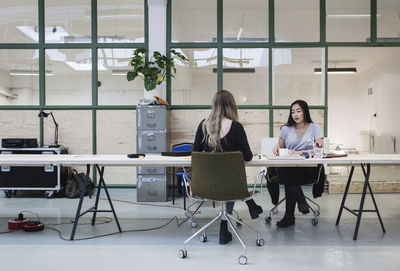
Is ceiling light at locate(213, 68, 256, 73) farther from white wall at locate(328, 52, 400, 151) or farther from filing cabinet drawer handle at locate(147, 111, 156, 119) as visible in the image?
white wall at locate(328, 52, 400, 151)

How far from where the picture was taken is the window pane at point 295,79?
19.0 ft

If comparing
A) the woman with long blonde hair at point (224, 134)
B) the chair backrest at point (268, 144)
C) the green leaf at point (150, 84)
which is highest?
the green leaf at point (150, 84)

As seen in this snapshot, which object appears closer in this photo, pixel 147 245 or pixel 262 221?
pixel 147 245

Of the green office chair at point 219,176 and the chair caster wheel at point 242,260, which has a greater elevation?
the green office chair at point 219,176

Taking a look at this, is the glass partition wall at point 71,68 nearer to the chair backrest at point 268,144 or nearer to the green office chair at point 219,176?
the chair backrest at point 268,144

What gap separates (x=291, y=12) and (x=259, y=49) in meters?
0.83

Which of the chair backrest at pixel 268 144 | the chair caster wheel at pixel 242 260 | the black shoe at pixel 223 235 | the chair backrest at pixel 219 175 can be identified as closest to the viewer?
the chair caster wheel at pixel 242 260

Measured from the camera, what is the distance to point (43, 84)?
5.84 meters

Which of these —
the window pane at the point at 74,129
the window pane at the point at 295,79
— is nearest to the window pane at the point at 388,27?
the window pane at the point at 295,79

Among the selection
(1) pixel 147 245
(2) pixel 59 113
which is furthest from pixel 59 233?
(2) pixel 59 113

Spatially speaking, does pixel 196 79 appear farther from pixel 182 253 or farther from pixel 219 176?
pixel 182 253

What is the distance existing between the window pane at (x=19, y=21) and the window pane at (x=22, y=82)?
22 centimetres

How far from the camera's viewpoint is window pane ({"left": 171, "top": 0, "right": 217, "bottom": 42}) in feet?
19.1

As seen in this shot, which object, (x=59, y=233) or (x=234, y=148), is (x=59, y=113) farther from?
(x=234, y=148)
